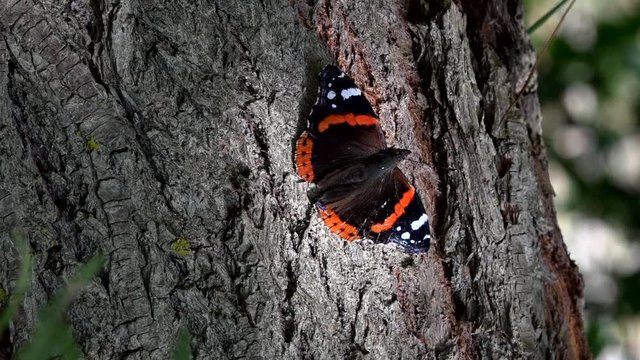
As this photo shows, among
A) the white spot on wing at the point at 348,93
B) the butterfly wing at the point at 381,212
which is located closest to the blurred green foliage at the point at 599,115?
the butterfly wing at the point at 381,212

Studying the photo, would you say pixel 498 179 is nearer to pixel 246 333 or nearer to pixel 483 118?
pixel 483 118

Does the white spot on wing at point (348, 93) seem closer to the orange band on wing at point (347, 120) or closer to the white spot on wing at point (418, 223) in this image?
the orange band on wing at point (347, 120)

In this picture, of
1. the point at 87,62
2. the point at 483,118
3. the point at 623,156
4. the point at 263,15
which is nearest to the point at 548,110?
the point at 623,156

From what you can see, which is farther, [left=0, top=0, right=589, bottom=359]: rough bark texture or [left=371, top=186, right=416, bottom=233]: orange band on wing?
[left=371, top=186, right=416, bottom=233]: orange band on wing

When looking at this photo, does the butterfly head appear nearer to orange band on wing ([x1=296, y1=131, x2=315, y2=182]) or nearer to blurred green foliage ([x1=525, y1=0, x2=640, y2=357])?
orange band on wing ([x1=296, y1=131, x2=315, y2=182])

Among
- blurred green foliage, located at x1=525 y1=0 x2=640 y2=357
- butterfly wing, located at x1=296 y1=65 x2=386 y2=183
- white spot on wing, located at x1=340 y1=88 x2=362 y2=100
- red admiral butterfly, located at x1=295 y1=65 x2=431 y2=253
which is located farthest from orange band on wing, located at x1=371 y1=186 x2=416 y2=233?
blurred green foliage, located at x1=525 y1=0 x2=640 y2=357

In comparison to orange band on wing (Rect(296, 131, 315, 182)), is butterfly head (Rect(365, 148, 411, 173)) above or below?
above
